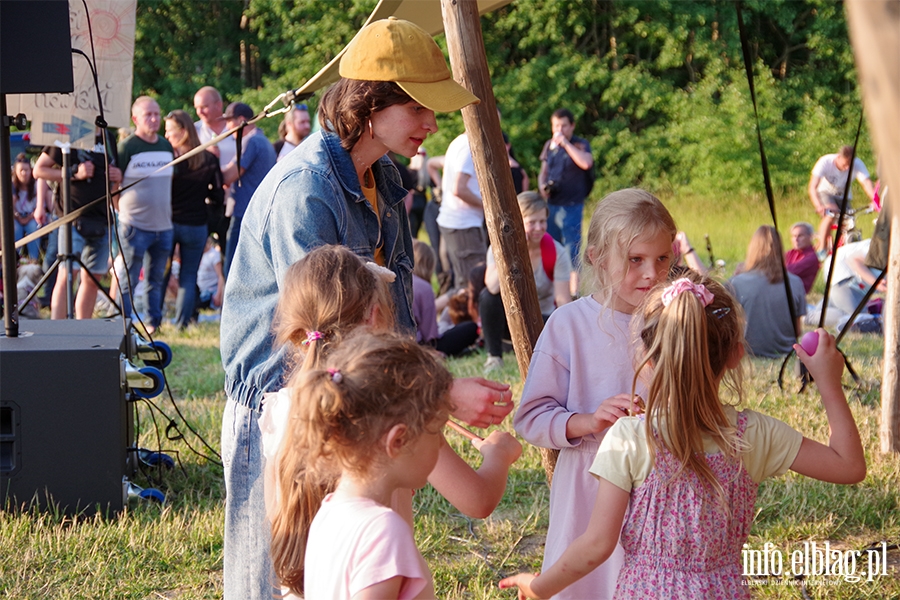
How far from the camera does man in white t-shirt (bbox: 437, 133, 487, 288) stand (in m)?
7.43

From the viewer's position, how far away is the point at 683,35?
1875 centimetres

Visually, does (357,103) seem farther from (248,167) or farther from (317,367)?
(248,167)

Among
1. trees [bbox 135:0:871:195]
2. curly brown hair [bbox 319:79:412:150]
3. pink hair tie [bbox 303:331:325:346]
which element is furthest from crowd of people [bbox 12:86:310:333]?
trees [bbox 135:0:871:195]

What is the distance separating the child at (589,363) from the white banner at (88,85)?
3894 mm

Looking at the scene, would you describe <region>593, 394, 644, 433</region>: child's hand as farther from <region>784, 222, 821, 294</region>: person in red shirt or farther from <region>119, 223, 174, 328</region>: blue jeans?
<region>784, 222, 821, 294</region>: person in red shirt

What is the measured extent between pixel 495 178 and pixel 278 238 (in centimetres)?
111

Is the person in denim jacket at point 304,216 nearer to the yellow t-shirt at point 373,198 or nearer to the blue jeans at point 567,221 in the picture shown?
the yellow t-shirt at point 373,198

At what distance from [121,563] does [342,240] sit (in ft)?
6.21

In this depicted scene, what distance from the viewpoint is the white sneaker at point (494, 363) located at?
6324 mm

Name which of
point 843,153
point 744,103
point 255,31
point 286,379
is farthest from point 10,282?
point 255,31

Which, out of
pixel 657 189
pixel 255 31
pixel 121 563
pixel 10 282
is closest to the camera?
pixel 121 563

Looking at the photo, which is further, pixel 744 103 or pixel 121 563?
pixel 744 103

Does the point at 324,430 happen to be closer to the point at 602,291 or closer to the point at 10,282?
the point at 602,291

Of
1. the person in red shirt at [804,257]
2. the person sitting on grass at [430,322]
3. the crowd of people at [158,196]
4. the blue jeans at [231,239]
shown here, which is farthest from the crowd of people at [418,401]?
the person in red shirt at [804,257]
